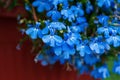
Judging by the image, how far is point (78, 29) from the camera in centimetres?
167

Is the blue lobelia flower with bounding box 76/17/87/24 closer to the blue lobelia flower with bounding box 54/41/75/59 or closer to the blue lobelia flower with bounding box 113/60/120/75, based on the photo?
the blue lobelia flower with bounding box 54/41/75/59

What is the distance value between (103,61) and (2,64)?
597 millimetres

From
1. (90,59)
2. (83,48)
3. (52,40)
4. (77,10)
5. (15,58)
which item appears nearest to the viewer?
(52,40)

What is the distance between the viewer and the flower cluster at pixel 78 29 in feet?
5.14

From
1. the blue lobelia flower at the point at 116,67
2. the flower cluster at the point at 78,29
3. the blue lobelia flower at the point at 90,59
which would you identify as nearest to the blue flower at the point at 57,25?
the flower cluster at the point at 78,29

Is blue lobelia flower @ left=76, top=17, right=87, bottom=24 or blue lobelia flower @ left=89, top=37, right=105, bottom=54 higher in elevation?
blue lobelia flower @ left=76, top=17, right=87, bottom=24

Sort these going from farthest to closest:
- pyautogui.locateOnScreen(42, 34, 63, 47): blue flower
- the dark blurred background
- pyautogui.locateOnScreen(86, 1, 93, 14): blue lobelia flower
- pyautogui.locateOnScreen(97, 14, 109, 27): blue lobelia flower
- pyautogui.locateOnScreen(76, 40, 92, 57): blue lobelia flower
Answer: the dark blurred background → pyautogui.locateOnScreen(86, 1, 93, 14): blue lobelia flower → pyautogui.locateOnScreen(97, 14, 109, 27): blue lobelia flower → pyautogui.locateOnScreen(76, 40, 92, 57): blue lobelia flower → pyautogui.locateOnScreen(42, 34, 63, 47): blue flower

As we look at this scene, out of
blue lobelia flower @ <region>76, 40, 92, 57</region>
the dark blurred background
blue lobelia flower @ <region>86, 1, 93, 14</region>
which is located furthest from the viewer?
the dark blurred background

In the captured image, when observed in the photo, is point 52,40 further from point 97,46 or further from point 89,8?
point 89,8

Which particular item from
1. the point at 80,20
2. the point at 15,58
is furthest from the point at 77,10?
the point at 15,58

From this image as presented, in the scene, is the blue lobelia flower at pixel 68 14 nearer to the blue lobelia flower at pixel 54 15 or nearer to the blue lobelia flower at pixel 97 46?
the blue lobelia flower at pixel 54 15

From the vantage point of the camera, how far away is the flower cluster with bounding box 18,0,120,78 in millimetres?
1566

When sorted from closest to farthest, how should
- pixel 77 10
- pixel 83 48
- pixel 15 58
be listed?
pixel 83 48 < pixel 77 10 < pixel 15 58

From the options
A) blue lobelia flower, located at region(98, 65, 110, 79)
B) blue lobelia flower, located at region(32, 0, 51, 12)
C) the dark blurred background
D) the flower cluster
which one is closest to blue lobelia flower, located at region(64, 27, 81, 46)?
the flower cluster
